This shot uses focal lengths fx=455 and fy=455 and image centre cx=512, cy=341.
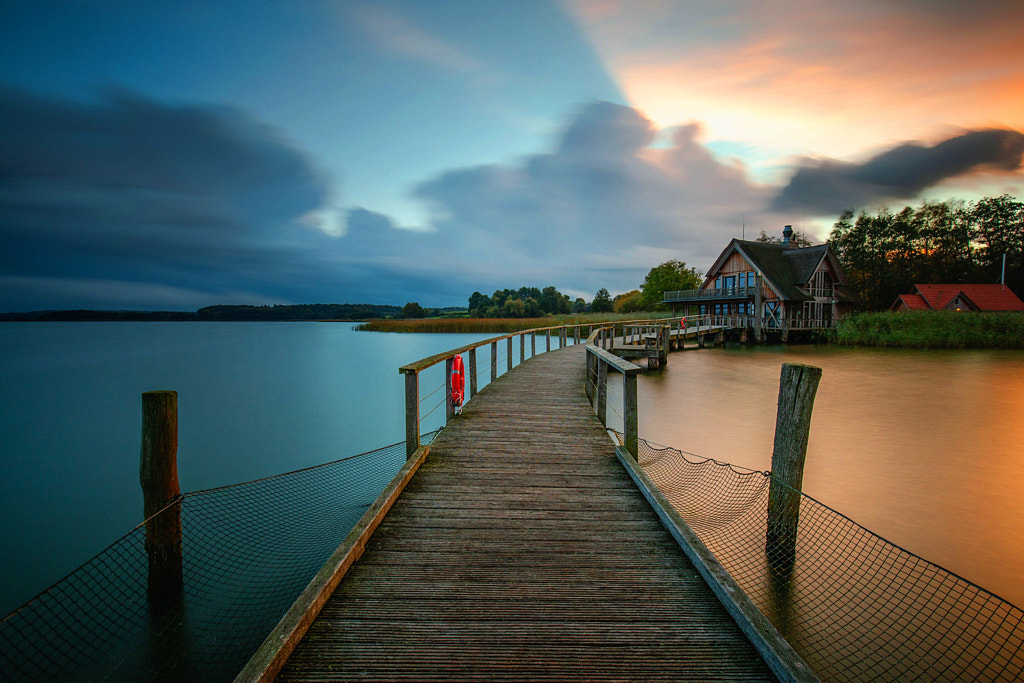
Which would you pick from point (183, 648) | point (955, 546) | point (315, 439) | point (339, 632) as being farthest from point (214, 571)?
point (955, 546)

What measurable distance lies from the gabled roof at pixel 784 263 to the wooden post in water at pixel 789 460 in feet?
93.4

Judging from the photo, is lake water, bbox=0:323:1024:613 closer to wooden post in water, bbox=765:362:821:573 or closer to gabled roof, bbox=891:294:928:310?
wooden post in water, bbox=765:362:821:573

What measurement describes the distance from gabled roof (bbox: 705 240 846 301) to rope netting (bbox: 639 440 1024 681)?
90.8ft

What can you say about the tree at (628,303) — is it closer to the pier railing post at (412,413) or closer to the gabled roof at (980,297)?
the gabled roof at (980,297)

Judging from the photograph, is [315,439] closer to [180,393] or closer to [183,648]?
[183,648]

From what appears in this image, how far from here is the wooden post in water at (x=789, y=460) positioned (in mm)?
4086

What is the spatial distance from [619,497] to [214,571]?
Answer: 386 cm

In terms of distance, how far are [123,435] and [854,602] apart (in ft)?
42.8

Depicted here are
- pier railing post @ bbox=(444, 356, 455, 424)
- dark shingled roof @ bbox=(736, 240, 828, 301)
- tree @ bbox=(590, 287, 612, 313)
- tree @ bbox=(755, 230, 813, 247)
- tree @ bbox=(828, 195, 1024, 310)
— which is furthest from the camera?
tree @ bbox=(590, 287, 612, 313)

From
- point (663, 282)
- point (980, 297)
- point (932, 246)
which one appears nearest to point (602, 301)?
point (663, 282)

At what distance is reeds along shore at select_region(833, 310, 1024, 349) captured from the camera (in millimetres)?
22812

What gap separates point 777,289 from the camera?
94.1ft

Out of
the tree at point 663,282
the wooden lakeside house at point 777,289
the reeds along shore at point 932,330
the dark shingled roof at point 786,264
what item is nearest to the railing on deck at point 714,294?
the wooden lakeside house at point 777,289

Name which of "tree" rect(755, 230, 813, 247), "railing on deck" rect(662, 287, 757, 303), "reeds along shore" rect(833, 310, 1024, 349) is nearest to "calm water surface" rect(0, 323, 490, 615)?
"railing on deck" rect(662, 287, 757, 303)
